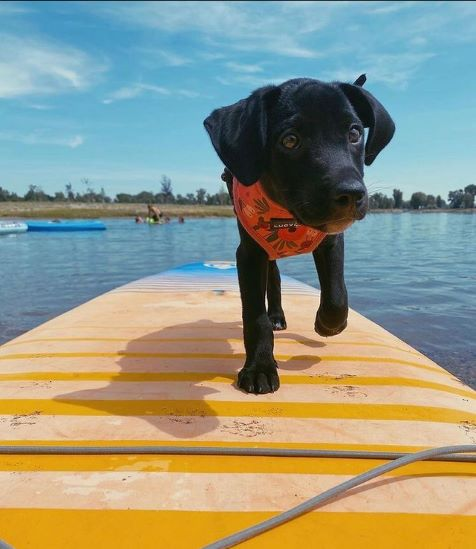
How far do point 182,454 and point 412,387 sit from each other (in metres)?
1.58

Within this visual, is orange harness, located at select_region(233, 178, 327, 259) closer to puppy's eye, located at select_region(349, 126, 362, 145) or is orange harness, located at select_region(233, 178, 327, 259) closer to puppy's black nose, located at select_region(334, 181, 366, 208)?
puppy's eye, located at select_region(349, 126, 362, 145)

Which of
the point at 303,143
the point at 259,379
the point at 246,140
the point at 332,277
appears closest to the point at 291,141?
the point at 303,143

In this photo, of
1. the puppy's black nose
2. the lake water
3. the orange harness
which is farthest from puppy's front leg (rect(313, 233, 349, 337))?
the lake water

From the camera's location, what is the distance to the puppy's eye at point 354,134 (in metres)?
2.47

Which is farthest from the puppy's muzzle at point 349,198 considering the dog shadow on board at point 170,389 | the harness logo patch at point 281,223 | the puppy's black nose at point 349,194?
the dog shadow on board at point 170,389

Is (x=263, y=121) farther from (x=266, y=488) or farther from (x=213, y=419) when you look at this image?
(x=266, y=488)

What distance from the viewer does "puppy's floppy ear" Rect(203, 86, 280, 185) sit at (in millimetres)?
2506

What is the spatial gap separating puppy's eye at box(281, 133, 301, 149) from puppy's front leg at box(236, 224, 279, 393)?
804mm

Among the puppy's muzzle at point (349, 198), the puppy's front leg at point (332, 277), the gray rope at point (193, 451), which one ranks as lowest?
the gray rope at point (193, 451)

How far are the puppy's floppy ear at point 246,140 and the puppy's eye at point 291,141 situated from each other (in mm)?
133

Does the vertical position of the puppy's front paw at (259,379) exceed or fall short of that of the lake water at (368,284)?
it exceeds it

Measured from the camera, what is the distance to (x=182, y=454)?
213cm

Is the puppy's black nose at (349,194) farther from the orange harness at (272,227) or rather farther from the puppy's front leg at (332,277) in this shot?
the puppy's front leg at (332,277)

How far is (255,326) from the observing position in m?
2.96
